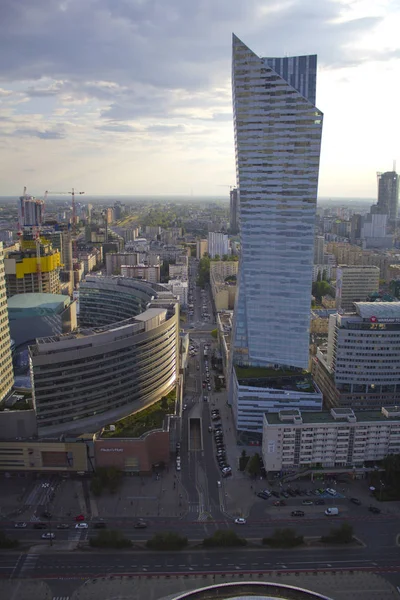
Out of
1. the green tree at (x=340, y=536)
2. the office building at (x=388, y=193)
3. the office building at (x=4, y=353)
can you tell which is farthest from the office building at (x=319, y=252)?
the green tree at (x=340, y=536)

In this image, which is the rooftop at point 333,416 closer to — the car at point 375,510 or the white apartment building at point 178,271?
the car at point 375,510

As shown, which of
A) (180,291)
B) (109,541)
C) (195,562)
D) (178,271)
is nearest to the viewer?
(195,562)

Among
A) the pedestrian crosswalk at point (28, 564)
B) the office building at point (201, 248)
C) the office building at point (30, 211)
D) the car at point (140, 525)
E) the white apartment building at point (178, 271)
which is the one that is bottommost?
the pedestrian crosswalk at point (28, 564)

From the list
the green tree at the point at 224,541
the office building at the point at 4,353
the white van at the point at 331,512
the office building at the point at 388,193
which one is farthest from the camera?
the office building at the point at 388,193

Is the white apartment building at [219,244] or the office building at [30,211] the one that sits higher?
the office building at [30,211]

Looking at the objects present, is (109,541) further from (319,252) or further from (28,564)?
(319,252)

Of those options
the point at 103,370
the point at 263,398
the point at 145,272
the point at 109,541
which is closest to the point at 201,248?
the point at 145,272

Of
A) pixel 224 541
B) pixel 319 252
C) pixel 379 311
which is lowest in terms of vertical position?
pixel 224 541

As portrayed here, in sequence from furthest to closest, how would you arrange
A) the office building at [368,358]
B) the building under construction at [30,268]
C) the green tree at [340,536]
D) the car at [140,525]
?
the building under construction at [30,268] < the office building at [368,358] < the car at [140,525] < the green tree at [340,536]

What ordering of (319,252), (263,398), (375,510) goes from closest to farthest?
(375,510)
(263,398)
(319,252)
